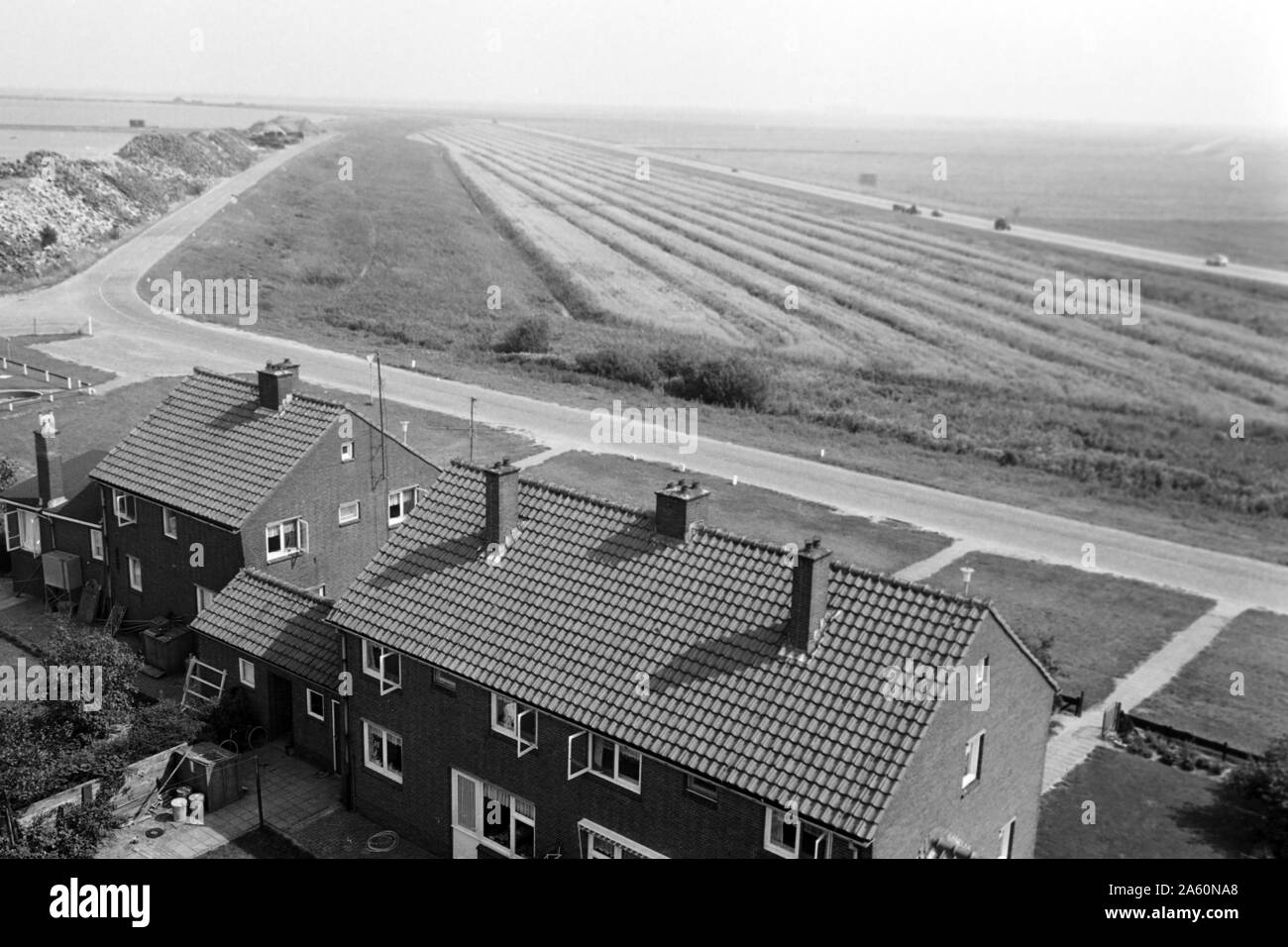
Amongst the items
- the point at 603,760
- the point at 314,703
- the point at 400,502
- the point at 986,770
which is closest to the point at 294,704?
the point at 314,703

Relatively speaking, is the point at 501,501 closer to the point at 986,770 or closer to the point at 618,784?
the point at 618,784

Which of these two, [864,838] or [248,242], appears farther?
[248,242]

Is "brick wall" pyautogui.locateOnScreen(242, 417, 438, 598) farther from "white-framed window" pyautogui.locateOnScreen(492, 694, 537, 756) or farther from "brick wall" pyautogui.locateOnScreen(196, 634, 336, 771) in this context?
"white-framed window" pyautogui.locateOnScreen(492, 694, 537, 756)

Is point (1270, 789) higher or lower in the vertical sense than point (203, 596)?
lower

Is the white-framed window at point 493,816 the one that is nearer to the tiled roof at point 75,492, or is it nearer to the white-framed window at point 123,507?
the white-framed window at point 123,507

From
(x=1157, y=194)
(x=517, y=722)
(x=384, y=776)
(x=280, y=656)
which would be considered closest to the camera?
(x=517, y=722)

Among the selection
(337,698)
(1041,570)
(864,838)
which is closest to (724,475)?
(1041,570)

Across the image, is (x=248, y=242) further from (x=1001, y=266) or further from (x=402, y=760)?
(x=402, y=760)
